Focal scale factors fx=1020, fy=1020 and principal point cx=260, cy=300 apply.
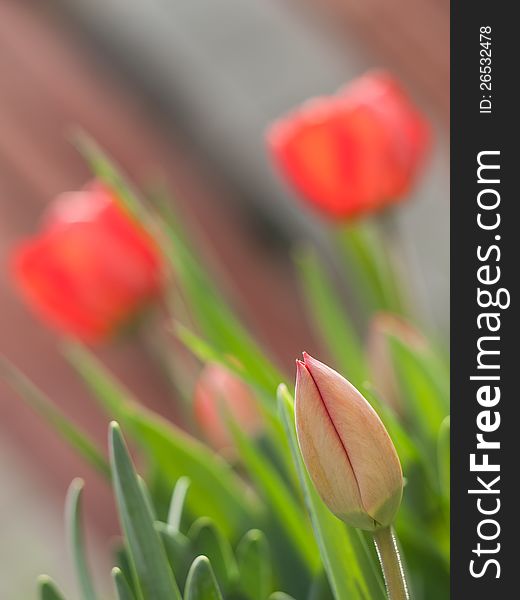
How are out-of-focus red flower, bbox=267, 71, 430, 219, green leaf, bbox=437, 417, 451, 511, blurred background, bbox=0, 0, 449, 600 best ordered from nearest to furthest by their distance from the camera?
1. green leaf, bbox=437, 417, 451, 511
2. out-of-focus red flower, bbox=267, 71, 430, 219
3. blurred background, bbox=0, 0, 449, 600

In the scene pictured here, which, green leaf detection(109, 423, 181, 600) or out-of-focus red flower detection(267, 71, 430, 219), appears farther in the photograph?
out-of-focus red flower detection(267, 71, 430, 219)

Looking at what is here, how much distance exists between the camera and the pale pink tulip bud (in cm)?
36

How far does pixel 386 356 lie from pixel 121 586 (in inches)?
7.2

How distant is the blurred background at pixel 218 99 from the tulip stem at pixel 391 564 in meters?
0.93

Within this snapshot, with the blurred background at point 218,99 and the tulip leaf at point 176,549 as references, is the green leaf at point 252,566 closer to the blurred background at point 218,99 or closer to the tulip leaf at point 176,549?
the tulip leaf at point 176,549

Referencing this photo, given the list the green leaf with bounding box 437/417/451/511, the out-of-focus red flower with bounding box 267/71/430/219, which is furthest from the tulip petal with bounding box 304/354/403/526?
the out-of-focus red flower with bounding box 267/71/430/219

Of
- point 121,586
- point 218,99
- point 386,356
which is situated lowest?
point 121,586

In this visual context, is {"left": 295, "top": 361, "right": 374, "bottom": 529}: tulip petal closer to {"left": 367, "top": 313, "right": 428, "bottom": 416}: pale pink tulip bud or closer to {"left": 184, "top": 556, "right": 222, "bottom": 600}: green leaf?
{"left": 184, "top": 556, "right": 222, "bottom": 600}: green leaf

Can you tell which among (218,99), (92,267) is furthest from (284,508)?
(218,99)

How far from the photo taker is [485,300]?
209mm

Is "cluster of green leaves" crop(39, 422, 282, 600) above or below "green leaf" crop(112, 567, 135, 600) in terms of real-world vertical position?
above

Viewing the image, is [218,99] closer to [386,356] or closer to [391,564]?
[386,356]

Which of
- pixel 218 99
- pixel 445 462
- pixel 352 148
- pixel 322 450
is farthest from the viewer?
pixel 218 99

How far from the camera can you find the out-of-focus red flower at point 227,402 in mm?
360
